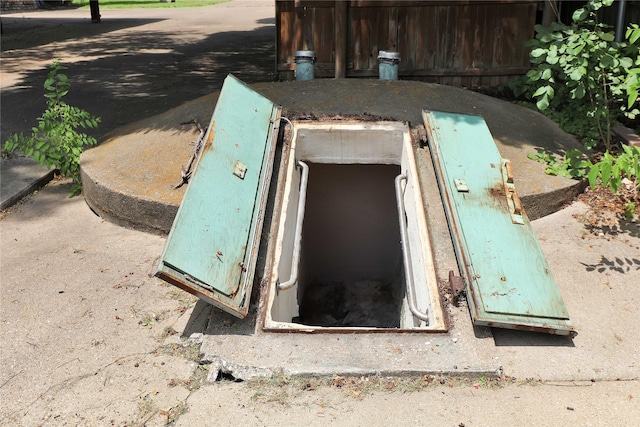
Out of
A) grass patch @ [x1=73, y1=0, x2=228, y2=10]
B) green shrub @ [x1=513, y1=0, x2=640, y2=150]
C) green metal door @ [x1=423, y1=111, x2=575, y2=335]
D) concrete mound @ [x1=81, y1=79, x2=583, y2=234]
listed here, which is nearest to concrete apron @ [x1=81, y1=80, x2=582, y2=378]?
concrete mound @ [x1=81, y1=79, x2=583, y2=234]

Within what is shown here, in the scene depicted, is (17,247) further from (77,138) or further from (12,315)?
(77,138)

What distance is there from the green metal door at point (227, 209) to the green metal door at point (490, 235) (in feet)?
4.38

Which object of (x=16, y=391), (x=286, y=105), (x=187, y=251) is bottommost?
(x=16, y=391)

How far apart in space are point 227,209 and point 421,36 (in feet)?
15.5

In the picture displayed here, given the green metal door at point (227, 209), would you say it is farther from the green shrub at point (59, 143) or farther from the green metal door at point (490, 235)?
the green shrub at point (59, 143)

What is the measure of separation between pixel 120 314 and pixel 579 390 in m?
2.72

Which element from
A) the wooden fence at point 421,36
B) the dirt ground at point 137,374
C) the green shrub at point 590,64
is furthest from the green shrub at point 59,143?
the green shrub at point 590,64

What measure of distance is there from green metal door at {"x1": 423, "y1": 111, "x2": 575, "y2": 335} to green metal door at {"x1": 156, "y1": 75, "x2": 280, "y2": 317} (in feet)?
4.38

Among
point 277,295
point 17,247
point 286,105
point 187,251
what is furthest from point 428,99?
point 17,247

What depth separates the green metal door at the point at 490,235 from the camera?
11.4 ft

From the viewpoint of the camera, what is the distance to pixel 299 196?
5.41 metres

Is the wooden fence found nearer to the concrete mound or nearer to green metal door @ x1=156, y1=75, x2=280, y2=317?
the concrete mound

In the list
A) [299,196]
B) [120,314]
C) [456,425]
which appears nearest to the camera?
[456,425]

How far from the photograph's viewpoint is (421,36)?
25.1 feet
